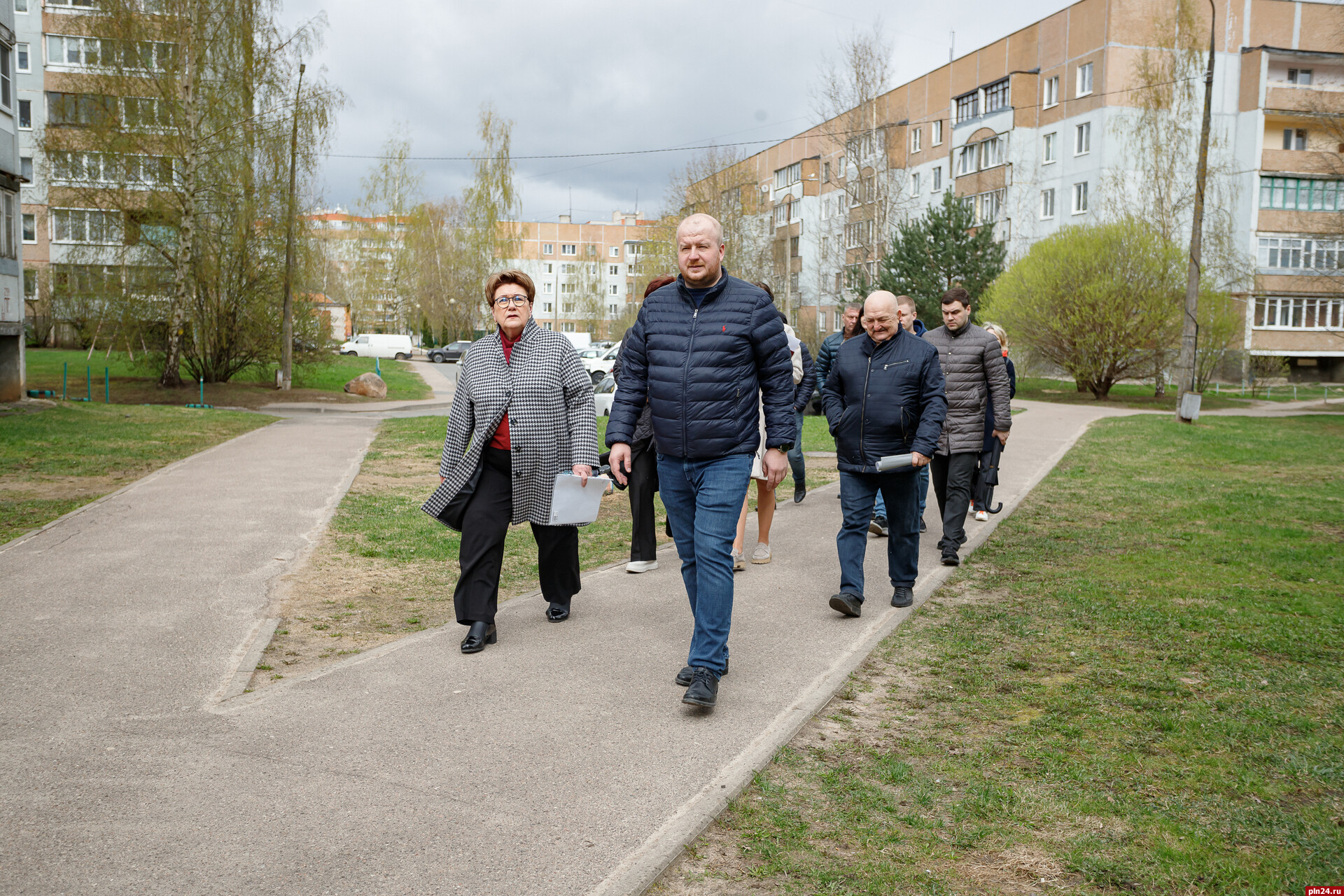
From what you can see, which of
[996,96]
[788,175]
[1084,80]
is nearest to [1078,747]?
[1084,80]

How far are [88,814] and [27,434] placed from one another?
14489 millimetres

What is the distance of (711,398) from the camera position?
4.68m

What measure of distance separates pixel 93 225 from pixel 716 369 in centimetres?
2643

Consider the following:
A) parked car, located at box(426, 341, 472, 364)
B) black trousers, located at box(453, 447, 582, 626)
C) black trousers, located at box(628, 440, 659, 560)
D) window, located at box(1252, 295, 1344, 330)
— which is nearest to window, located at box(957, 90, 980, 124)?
window, located at box(1252, 295, 1344, 330)

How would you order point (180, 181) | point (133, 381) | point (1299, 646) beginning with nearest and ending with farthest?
point (1299, 646) < point (180, 181) < point (133, 381)

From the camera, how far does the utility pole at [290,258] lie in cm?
2769

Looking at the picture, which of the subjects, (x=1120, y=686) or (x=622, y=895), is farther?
(x=1120, y=686)

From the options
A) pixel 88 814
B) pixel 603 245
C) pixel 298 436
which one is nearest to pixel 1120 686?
pixel 88 814

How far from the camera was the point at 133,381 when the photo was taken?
91.3 feet

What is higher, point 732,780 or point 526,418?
point 526,418

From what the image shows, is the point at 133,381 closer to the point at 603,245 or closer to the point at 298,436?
the point at 298,436

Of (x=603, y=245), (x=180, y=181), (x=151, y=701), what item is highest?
(x=603, y=245)

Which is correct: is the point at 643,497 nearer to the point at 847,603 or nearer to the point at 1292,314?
the point at 847,603

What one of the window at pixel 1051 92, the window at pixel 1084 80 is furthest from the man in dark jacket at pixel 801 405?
the window at pixel 1051 92
